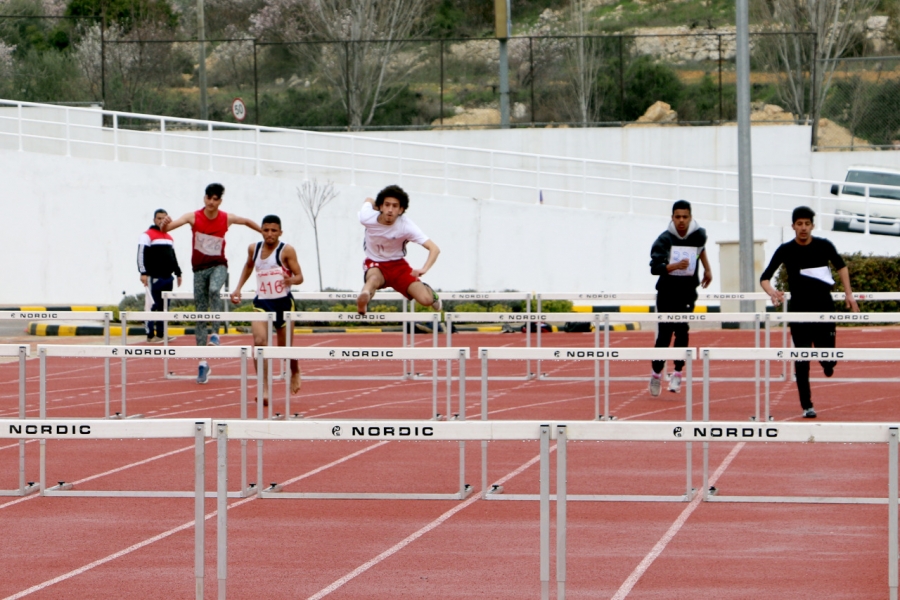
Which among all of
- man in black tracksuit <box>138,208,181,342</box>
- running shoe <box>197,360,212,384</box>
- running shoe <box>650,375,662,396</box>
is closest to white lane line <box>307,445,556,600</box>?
running shoe <box>650,375,662,396</box>

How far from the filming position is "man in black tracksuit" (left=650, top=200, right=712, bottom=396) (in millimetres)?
14016

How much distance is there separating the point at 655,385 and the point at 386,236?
332 centimetres

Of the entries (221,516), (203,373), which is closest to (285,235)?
(203,373)

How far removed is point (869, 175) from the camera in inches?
1387

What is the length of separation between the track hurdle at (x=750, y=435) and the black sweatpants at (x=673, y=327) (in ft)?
26.2

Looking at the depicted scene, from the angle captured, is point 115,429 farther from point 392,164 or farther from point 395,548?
point 392,164

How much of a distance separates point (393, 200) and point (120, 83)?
35.5 metres

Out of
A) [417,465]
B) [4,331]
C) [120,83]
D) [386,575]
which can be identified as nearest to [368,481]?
[417,465]

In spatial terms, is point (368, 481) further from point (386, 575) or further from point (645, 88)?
point (645, 88)

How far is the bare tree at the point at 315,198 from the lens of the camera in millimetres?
30109

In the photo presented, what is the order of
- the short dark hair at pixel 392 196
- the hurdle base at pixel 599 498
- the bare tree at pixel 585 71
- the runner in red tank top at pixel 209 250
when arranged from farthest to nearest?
the bare tree at pixel 585 71 → the runner in red tank top at pixel 209 250 → the short dark hair at pixel 392 196 → the hurdle base at pixel 599 498

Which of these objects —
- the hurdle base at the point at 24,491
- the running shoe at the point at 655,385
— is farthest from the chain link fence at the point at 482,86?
the hurdle base at the point at 24,491

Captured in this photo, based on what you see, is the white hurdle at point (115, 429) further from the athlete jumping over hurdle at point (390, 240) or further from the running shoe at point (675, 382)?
the running shoe at point (675, 382)

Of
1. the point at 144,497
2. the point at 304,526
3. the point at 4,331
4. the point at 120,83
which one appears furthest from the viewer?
the point at 120,83
